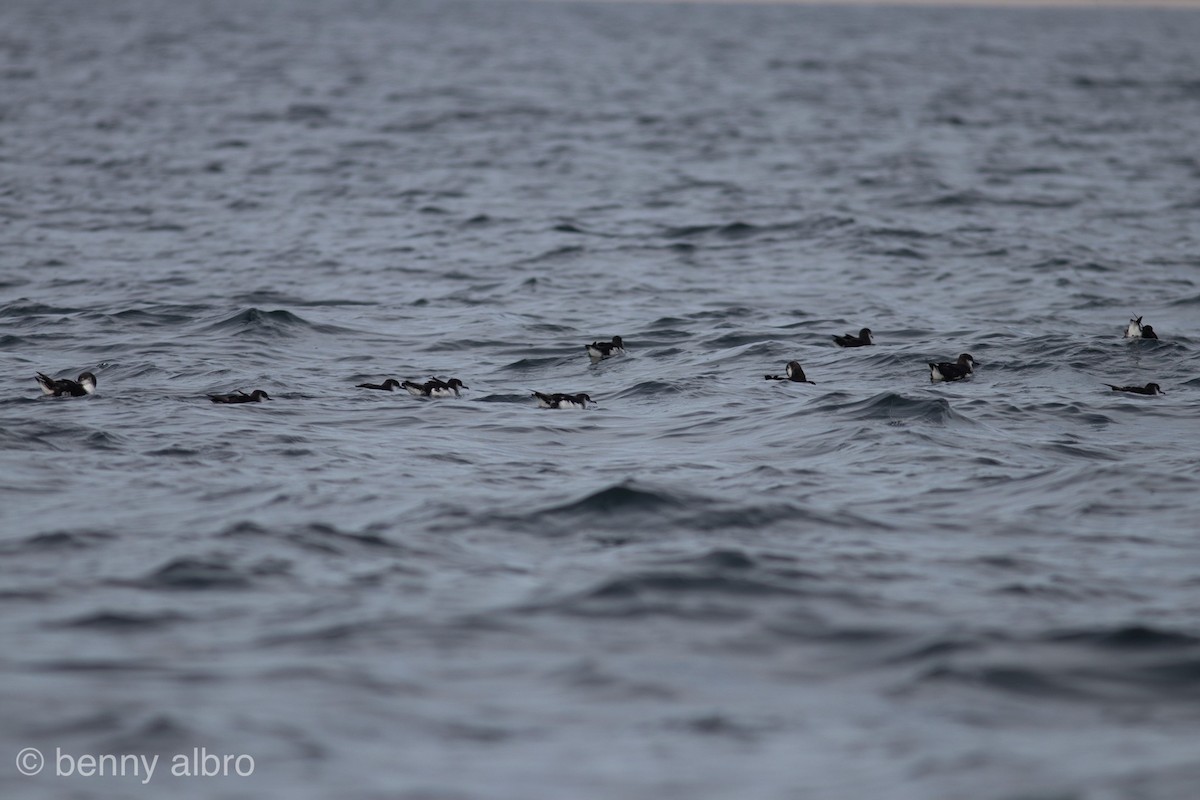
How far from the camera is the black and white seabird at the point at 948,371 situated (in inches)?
678

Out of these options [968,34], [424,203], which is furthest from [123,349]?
[968,34]

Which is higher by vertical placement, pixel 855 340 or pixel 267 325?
pixel 855 340

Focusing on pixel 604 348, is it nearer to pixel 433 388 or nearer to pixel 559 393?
pixel 559 393

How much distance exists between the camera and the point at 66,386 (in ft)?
51.6

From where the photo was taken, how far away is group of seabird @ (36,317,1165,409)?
51.7 ft

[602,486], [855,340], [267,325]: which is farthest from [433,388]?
[855,340]

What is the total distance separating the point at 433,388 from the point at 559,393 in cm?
148

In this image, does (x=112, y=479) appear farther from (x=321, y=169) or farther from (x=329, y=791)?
(x=321, y=169)

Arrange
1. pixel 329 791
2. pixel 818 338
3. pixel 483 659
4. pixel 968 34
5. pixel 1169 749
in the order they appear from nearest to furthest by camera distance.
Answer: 1. pixel 329 791
2. pixel 1169 749
3. pixel 483 659
4. pixel 818 338
5. pixel 968 34

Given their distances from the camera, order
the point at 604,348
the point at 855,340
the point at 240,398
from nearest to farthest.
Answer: the point at 240,398 → the point at 604,348 → the point at 855,340

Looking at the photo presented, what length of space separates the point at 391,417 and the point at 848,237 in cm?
1498

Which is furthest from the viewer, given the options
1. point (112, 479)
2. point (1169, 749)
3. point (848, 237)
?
point (848, 237)

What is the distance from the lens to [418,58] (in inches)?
3110

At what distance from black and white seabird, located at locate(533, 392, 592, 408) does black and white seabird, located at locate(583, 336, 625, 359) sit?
7.62 ft
